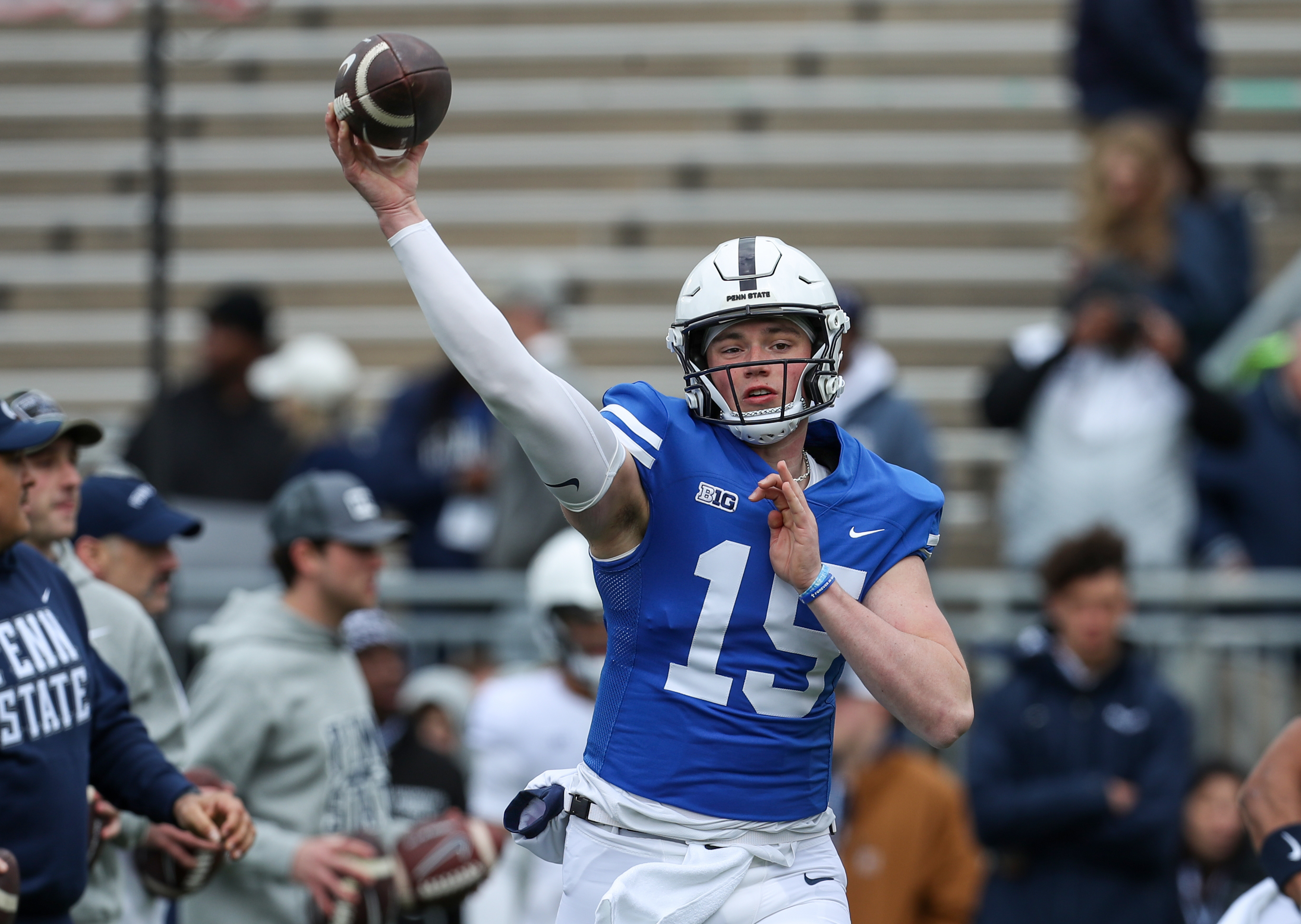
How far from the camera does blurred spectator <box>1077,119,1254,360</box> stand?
29.1 ft

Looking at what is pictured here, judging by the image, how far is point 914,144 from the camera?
485 inches

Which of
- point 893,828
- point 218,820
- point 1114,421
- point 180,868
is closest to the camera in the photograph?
point 218,820

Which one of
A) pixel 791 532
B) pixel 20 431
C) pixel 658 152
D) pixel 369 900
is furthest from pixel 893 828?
pixel 658 152

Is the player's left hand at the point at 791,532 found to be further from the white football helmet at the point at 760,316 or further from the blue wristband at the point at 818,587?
the white football helmet at the point at 760,316

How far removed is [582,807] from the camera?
13.4 ft

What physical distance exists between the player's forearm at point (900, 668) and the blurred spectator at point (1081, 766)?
3118 mm

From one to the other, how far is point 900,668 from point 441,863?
212 cm

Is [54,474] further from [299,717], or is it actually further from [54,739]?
[299,717]

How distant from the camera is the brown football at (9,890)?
13.1ft

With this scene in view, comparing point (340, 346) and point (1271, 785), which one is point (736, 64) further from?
point (1271, 785)

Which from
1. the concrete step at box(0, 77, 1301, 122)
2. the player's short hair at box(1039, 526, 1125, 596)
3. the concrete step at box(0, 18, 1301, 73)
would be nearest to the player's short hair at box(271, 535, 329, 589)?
the player's short hair at box(1039, 526, 1125, 596)

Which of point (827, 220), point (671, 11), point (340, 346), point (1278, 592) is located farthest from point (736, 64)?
point (1278, 592)

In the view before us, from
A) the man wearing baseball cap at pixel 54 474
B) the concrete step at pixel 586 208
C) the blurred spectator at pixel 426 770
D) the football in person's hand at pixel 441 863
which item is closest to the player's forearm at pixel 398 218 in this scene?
the man wearing baseball cap at pixel 54 474

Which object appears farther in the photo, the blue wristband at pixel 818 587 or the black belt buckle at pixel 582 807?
the black belt buckle at pixel 582 807
